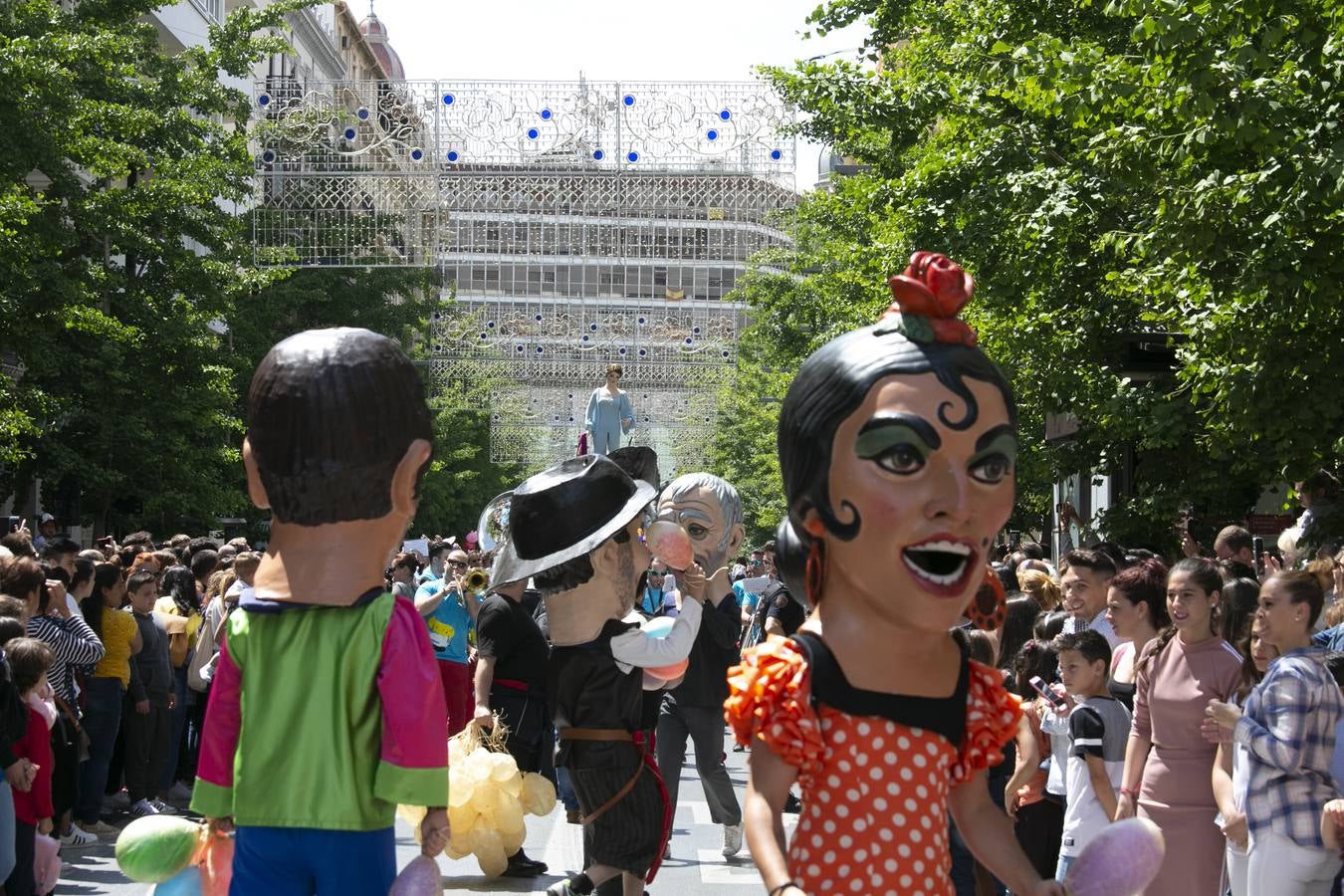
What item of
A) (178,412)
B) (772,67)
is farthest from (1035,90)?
(178,412)

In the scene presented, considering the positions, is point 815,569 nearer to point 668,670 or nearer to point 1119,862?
point 1119,862

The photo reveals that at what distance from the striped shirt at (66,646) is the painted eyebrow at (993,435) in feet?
22.1

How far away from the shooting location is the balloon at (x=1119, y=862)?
4.29 m

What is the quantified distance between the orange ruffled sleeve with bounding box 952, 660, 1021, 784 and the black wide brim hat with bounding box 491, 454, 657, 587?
121 inches

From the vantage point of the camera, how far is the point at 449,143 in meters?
23.8

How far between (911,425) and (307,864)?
2154 millimetres

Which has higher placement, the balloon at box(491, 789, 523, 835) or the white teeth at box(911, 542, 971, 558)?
the white teeth at box(911, 542, 971, 558)

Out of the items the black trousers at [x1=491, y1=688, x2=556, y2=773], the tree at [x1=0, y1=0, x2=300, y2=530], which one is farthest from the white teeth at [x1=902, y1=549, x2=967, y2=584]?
the tree at [x1=0, y1=0, x2=300, y2=530]

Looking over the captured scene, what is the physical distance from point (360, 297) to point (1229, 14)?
3110 centimetres

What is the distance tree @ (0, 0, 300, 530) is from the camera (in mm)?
18391

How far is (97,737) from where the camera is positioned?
36.6 feet

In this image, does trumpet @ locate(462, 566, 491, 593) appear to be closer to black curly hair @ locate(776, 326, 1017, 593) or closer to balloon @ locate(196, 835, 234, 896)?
balloon @ locate(196, 835, 234, 896)

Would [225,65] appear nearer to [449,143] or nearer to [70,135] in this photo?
[449,143]

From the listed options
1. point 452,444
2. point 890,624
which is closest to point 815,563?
point 890,624
